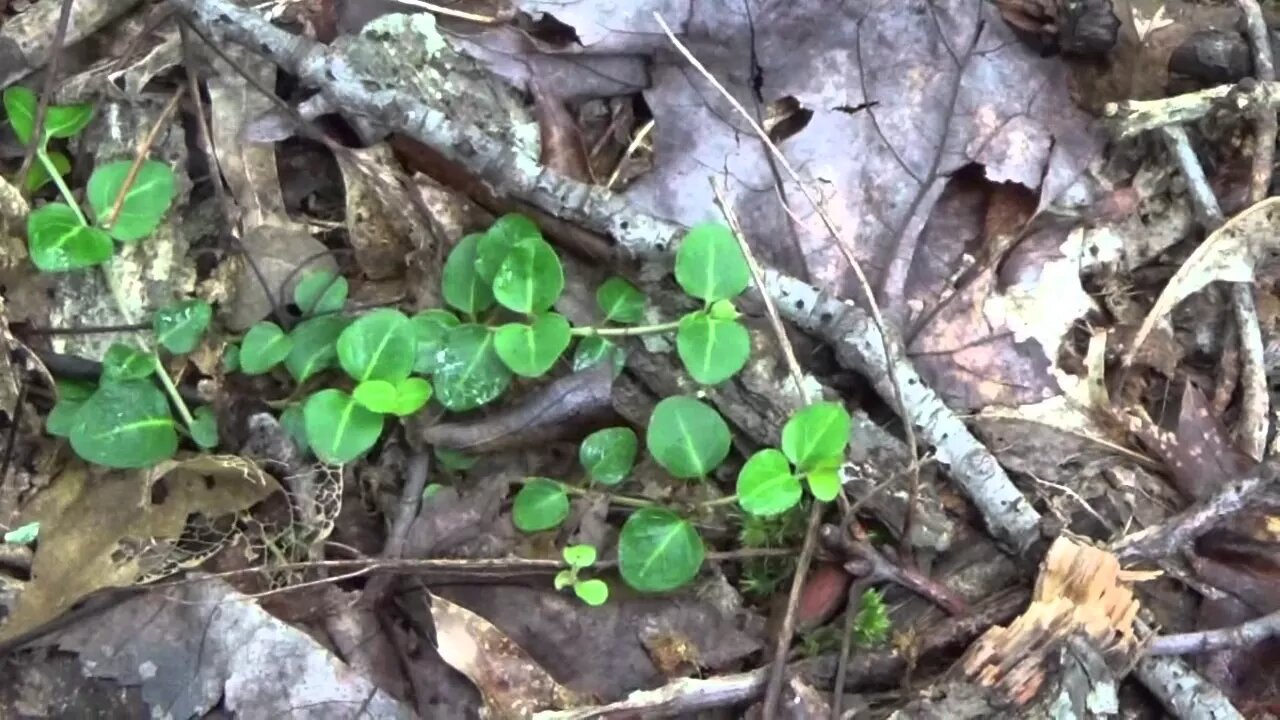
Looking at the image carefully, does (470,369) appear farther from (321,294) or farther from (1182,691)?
(1182,691)

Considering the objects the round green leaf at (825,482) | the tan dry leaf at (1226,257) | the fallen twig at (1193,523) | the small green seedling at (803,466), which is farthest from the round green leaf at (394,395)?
the tan dry leaf at (1226,257)

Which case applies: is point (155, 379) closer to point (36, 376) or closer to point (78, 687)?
→ point (36, 376)

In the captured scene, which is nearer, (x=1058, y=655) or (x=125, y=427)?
(x=1058, y=655)

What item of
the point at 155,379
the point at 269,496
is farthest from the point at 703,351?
the point at 155,379

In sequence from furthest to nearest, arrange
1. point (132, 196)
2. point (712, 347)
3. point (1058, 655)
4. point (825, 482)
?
point (132, 196)
point (712, 347)
point (825, 482)
point (1058, 655)

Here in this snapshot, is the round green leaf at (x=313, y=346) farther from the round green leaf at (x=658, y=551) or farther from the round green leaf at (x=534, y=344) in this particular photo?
the round green leaf at (x=658, y=551)

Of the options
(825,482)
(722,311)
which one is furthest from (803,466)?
(722,311)
